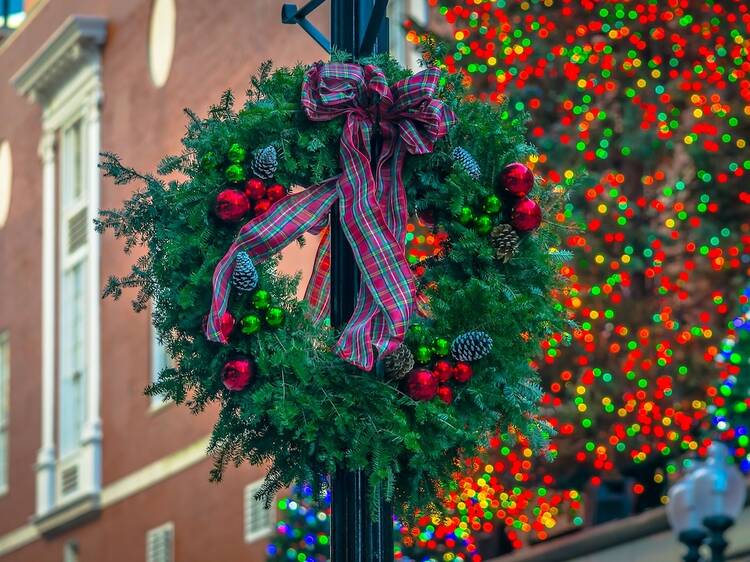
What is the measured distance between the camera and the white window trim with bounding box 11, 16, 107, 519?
23.3 m

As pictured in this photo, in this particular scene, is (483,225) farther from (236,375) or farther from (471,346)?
(236,375)

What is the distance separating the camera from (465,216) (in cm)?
551

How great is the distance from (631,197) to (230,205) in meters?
9.43

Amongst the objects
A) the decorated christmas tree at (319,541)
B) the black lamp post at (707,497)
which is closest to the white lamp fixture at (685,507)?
Result: the black lamp post at (707,497)

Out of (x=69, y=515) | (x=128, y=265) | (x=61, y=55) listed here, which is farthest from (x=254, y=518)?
(x=61, y=55)

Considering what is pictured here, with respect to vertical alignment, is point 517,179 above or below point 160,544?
below

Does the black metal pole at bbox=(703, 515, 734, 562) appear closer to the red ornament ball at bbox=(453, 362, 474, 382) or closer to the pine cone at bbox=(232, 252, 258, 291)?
the red ornament ball at bbox=(453, 362, 474, 382)

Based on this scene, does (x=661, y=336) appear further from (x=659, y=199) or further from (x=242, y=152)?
(x=242, y=152)

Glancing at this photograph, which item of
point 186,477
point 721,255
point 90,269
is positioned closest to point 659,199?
point 721,255

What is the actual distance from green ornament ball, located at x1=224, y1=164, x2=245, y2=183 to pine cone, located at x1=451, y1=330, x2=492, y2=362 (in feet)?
2.64

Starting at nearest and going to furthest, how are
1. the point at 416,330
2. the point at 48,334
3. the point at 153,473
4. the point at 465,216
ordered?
the point at 416,330 → the point at 465,216 → the point at 153,473 → the point at 48,334

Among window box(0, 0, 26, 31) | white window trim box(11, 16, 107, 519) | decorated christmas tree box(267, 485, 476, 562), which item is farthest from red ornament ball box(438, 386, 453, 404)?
window box(0, 0, 26, 31)

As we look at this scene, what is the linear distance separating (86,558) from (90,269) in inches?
145

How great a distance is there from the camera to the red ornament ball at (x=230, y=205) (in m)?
5.38
